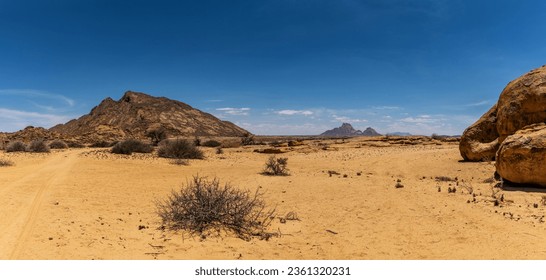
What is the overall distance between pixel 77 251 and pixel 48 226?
1503mm

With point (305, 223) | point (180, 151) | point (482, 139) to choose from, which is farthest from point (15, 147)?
point (482, 139)

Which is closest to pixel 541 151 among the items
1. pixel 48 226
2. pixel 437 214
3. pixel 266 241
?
pixel 437 214

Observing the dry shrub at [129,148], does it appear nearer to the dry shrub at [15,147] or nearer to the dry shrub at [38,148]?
the dry shrub at [38,148]

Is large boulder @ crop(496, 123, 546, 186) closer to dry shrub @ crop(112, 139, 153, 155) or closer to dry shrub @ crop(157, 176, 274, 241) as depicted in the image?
dry shrub @ crop(157, 176, 274, 241)

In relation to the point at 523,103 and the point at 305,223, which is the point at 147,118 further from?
the point at 305,223

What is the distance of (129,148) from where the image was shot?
23.0m

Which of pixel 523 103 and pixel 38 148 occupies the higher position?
pixel 523 103

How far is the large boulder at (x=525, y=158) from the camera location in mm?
9148

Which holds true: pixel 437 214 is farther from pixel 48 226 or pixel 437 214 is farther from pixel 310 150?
pixel 310 150

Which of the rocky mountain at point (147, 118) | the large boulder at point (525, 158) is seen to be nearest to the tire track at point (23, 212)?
the large boulder at point (525, 158)

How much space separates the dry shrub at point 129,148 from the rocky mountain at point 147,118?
149ft

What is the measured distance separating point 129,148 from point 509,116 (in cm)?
2027

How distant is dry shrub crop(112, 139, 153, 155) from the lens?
22.3 m

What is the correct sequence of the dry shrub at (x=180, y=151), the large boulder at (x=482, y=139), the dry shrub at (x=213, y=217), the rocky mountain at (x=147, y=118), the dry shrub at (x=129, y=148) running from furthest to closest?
1. the rocky mountain at (x=147, y=118)
2. the dry shrub at (x=129, y=148)
3. the dry shrub at (x=180, y=151)
4. the large boulder at (x=482, y=139)
5. the dry shrub at (x=213, y=217)
